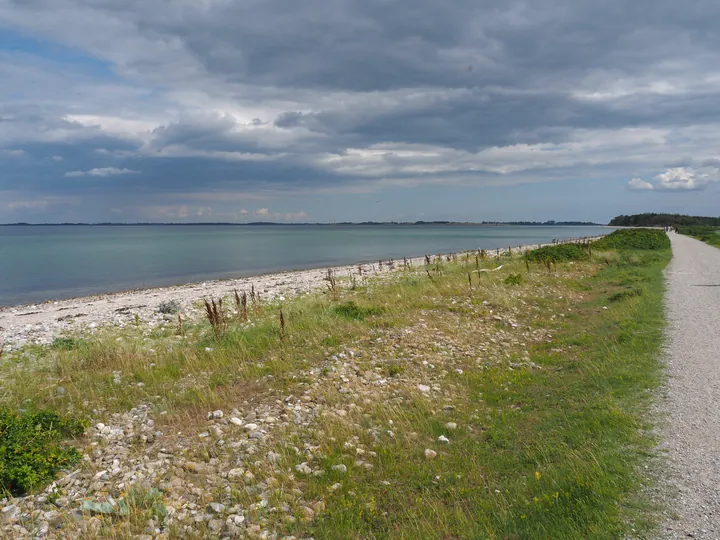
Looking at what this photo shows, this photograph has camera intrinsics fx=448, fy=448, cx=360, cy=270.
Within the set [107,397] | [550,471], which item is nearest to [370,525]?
[550,471]

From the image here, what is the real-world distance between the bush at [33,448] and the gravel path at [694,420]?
8.09m

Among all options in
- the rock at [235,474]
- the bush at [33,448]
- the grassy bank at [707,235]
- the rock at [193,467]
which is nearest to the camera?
the bush at [33,448]

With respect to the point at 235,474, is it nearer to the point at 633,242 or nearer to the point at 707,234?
the point at 633,242

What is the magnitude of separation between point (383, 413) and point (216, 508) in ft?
12.3

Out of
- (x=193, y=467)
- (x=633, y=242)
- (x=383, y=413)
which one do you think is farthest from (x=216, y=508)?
(x=633, y=242)

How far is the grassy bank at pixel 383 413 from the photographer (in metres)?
5.83

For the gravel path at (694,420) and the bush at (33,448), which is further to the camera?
the bush at (33,448)

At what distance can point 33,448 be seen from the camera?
6840 mm

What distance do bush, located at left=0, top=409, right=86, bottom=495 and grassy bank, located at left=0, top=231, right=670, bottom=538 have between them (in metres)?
0.52

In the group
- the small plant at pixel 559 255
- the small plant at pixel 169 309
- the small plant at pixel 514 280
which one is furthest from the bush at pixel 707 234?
the small plant at pixel 169 309

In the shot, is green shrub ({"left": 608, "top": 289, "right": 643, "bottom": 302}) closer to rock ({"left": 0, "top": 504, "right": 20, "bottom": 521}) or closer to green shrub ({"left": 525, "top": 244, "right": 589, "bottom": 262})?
green shrub ({"left": 525, "top": 244, "right": 589, "bottom": 262})

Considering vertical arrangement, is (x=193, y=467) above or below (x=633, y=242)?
below

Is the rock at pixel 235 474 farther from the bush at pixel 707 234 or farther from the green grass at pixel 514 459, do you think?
the bush at pixel 707 234

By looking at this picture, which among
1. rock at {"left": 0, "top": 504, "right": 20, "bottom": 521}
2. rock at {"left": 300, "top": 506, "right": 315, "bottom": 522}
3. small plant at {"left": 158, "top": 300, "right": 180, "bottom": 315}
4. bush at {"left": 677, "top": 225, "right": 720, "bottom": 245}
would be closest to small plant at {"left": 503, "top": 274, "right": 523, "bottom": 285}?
small plant at {"left": 158, "top": 300, "right": 180, "bottom": 315}
